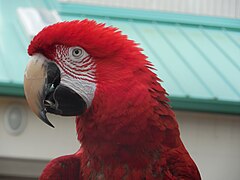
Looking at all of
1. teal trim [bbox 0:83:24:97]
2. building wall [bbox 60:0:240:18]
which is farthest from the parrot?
building wall [bbox 60:0:240:18]

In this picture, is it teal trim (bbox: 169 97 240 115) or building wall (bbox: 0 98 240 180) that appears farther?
building wall (bbox: 0 98 240 180)

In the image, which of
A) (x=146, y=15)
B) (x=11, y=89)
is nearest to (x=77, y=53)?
(x=11, y=89)

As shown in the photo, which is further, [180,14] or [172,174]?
[180,14]

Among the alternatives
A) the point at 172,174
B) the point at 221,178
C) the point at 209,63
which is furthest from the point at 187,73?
the point at 172,174

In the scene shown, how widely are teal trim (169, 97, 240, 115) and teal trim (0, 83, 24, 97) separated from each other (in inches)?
33.7

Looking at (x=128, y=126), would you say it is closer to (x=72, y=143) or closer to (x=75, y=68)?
(x=75, y=68)

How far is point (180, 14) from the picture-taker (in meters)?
4.57

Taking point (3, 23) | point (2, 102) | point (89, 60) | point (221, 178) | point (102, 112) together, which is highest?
point (89, 60)

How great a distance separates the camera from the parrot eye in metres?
1.77

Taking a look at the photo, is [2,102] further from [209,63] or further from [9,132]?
[209,63]

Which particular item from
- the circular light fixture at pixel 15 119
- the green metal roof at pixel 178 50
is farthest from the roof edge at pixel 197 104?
the circular light fixture at pixel 15 119

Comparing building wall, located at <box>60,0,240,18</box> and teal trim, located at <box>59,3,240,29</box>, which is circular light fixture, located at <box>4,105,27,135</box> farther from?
building wall, located at <box>60,0,240,18</box>

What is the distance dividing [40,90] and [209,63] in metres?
2.30

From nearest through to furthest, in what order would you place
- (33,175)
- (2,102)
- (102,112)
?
(102,112) → (2,102) → (33,175)
